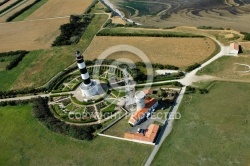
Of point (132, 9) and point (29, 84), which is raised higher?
point (132, 9)

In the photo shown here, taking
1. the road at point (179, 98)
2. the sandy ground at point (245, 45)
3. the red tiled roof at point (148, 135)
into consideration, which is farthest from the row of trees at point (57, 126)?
the sandy ground at point (245, 45)

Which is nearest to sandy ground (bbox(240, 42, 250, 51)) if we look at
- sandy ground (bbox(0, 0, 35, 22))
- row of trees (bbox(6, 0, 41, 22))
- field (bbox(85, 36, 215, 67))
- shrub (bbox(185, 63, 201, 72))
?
field (bbox(85, 36, 215, 67))

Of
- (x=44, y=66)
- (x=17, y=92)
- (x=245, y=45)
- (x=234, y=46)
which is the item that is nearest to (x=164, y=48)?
(x=234, y=46)

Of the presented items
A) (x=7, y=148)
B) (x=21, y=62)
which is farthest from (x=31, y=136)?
(x=21, y=62)

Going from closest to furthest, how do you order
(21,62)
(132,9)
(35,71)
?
(35,71), (21,62), (132,9)

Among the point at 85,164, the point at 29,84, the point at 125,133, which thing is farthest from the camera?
the point at 29,84

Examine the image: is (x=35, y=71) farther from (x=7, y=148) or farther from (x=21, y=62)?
(x=7, y=148)

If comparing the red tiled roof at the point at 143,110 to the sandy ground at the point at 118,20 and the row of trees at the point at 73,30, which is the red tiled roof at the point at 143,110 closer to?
the row of trees at the point at 73,30
